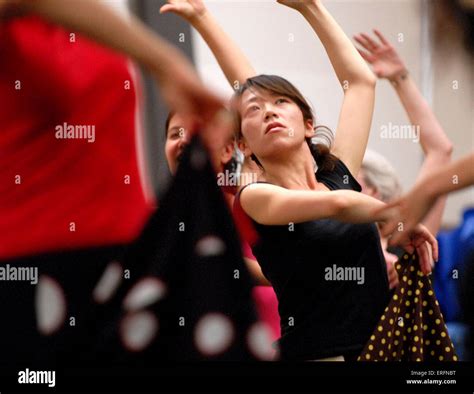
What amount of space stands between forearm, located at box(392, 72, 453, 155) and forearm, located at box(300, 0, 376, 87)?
0.07 meters

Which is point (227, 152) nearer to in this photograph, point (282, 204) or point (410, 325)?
point (282, 204)

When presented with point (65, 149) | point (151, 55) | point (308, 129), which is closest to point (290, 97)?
point (308, 129)

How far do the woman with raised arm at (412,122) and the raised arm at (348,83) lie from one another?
3 cm

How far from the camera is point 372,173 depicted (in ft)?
6.03

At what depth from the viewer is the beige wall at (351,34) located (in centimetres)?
181

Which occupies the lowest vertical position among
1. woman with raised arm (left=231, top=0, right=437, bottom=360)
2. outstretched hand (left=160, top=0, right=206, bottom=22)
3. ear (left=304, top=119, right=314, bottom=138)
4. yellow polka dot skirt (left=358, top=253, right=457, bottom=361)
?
yellow polka dot skirt (left=358, top=253, right=457, bottom=361)

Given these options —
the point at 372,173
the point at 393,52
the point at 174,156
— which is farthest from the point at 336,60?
the point at 174,156

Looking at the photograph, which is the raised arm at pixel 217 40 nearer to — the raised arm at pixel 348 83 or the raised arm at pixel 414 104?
the raised arm at pixel 348 83

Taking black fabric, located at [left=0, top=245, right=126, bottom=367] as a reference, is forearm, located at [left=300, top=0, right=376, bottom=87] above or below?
above

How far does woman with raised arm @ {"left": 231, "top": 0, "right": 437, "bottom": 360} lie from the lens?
5.58 ft

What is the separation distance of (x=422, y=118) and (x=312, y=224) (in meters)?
0.35

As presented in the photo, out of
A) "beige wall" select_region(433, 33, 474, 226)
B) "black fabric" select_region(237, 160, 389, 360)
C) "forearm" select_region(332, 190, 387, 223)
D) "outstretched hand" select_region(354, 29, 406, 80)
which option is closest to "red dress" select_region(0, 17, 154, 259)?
"black fabric" select_region(237, 160, 389, 360)

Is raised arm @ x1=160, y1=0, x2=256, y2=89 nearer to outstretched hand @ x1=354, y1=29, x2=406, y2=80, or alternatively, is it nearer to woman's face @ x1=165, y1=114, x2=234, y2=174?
woman's face @ x1=165, y1=114, x2=234, y2=174

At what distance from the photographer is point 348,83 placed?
1836 millimetres
